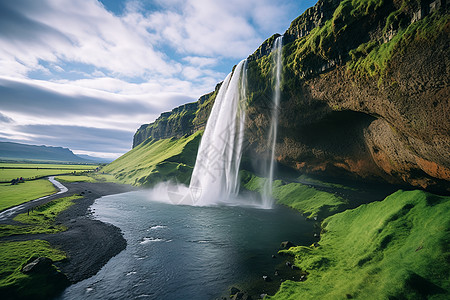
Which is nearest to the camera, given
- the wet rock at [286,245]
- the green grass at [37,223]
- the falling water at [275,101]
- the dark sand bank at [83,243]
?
the dark sand bank at [83,243]

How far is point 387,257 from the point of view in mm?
15734

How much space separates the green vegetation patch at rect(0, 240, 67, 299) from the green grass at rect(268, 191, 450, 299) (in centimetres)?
1606

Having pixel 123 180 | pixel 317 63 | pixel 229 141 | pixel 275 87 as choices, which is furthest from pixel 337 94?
pixel 123 180

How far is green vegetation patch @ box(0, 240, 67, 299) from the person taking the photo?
46.6 ft

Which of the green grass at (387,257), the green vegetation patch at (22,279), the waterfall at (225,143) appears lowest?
the green vegetation patch at (22,279)

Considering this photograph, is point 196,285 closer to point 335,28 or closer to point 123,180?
point 335,28

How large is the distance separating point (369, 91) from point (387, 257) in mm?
18506

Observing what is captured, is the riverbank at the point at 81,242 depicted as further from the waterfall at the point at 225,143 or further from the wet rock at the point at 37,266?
the waterfall at the point at 225,143

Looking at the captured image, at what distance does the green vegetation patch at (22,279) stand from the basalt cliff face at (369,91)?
111 ft

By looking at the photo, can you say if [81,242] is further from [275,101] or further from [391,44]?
[275,101]

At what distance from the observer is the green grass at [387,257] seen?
12075mm

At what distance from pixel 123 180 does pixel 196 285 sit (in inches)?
3921

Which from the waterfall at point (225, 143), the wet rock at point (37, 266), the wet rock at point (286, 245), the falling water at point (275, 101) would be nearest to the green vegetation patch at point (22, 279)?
the wet rock at point (37, 266)

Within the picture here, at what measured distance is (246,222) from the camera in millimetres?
34688
